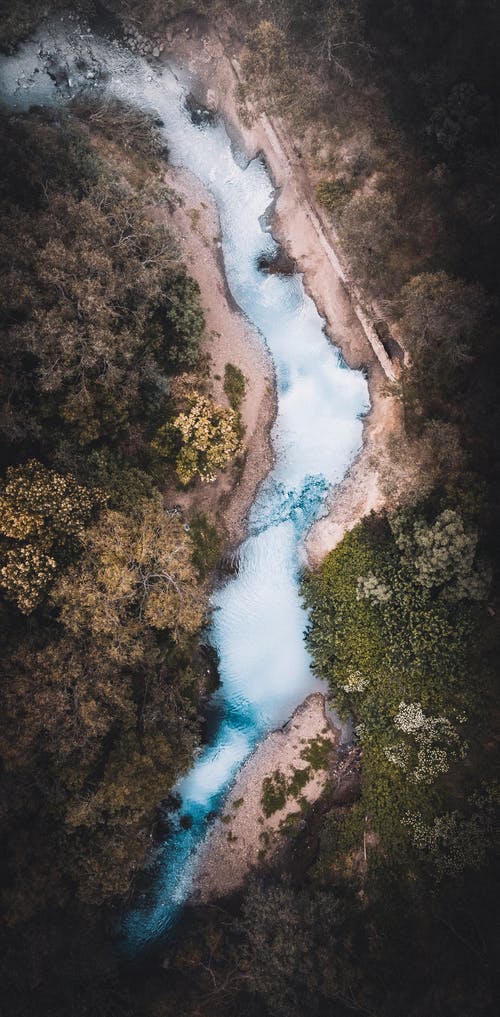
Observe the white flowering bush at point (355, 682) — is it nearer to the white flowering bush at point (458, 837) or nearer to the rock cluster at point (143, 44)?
the white flowering bush at point (458, 837)

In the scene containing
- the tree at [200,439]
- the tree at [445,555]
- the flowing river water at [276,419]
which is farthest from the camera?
the flowing river water at [276,419]

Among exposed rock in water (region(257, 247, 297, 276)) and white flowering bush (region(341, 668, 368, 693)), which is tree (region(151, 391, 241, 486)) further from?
white flowering bush (region(341, 668, 368, 693))

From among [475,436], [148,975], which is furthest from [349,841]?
[475,436]

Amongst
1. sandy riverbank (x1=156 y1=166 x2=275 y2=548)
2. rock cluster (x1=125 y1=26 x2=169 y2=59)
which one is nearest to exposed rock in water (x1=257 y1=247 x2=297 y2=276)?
sandy riverbank (x1=156 y1=166 x2=275 y2=548)

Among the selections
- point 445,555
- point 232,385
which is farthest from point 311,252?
point 445,555

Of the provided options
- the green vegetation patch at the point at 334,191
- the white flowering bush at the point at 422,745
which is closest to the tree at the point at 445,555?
the white flowering bush at the point at 422,745
